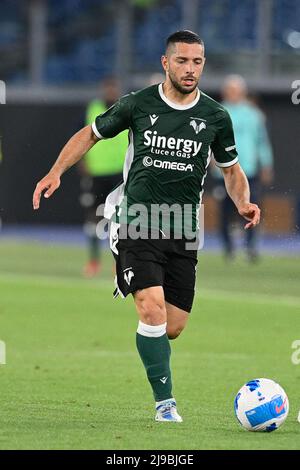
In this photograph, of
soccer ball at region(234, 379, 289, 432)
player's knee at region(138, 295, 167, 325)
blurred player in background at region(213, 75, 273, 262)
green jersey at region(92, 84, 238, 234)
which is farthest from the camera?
blurred player in background at region(213, 75, 273, 262)

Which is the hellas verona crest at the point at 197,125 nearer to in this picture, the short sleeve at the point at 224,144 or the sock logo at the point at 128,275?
the short sleeve at the point at 224,144

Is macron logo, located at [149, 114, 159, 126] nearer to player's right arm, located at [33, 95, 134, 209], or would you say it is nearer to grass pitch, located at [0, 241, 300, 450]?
player's right arm, located at [33, 95, 134, 209]

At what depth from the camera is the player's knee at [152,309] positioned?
715 cm

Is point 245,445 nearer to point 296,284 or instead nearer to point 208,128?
point 208,128

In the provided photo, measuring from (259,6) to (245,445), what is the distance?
19397mm

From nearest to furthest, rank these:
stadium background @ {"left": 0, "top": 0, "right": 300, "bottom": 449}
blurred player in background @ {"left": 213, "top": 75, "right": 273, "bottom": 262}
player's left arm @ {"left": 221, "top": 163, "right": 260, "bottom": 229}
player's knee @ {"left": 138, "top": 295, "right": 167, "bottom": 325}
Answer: player's knee @ {"left": 138, "top": 295, "right": 167, "bottom": 325} < player's left arm @ {"left": 221, "top": 163, "right": 260, "bottom": 229} < stadium background @ {"left": 0, "top": 0, "right": 300, "bottom": 449} < blurred player in background @ {"left": 213, "top": 75, "right": 273, "bottom": 262}

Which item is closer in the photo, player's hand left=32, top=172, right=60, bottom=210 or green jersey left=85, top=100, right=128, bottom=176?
player's hand left=32, top=172, right=60, bottom=210

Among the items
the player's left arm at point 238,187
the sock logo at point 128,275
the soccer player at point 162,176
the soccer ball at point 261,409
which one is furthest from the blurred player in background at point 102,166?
the soccer ball at point 261,409

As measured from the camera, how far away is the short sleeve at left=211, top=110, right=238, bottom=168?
24.7 ft

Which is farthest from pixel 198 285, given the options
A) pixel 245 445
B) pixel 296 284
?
pixel 245 445

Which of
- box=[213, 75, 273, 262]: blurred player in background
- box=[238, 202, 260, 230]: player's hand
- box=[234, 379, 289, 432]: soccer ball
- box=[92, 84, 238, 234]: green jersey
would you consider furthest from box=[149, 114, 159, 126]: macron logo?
box=[213, 75, 273, 262]: blurred player in background

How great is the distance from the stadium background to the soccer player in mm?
574

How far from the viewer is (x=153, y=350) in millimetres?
7234

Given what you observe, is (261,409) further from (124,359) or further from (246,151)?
(246,151)
